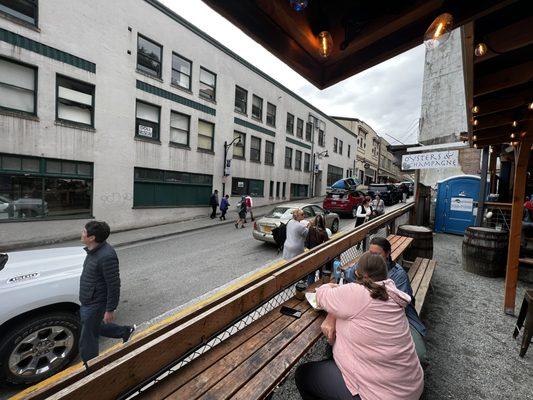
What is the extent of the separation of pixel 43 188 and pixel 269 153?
14716 mm

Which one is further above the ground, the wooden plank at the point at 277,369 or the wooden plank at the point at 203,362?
the wooden plank at the point at 277,369

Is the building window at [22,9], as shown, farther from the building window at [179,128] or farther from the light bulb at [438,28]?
the light bulb at [438,28]

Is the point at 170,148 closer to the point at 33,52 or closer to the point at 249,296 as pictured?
the point at 33,52

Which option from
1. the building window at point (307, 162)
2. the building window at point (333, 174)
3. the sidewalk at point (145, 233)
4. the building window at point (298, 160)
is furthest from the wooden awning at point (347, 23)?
the building window at point (333, 174)

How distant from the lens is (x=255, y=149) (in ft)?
63.4

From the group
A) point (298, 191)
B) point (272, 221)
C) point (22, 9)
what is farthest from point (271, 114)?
point (22, 9)

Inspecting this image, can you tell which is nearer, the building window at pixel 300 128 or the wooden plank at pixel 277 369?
the wooden plank at pixel 277 369

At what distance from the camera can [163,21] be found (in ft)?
41.7

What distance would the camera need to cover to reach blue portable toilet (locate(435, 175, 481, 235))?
1009 cm

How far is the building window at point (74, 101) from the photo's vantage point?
971 centimetres

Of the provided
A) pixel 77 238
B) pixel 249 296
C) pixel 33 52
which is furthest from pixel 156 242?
pixel 249 296

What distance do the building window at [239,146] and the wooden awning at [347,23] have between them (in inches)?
592

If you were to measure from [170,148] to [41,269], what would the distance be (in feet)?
36.6

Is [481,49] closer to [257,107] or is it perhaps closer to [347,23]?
[347,23]
